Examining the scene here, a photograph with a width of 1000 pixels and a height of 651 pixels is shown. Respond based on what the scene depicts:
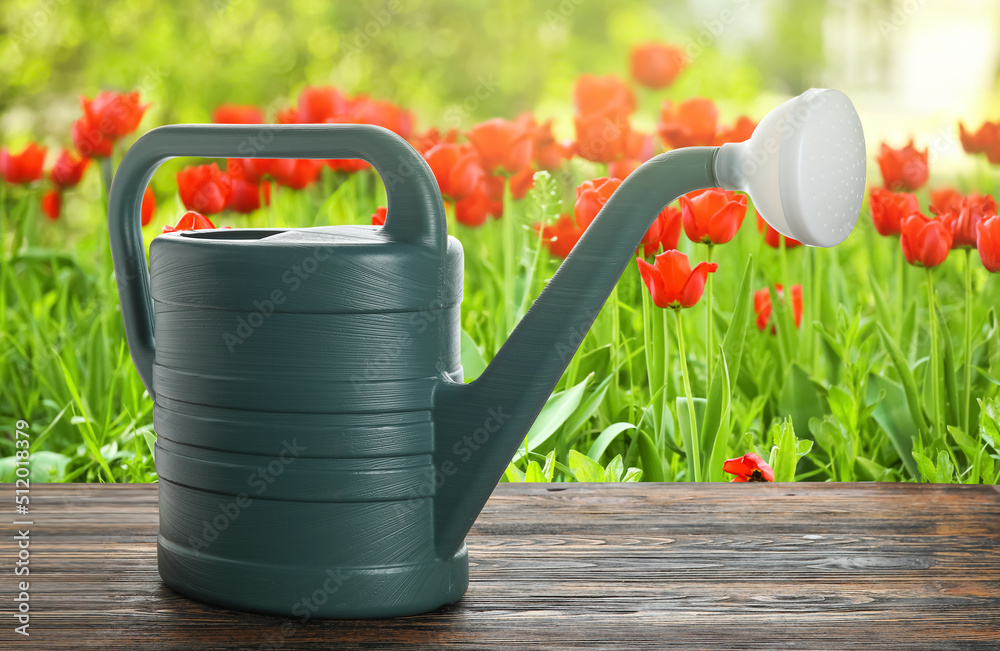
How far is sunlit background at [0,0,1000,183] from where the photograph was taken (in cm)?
425

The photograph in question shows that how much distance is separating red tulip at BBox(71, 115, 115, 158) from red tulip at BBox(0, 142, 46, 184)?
0.27 m

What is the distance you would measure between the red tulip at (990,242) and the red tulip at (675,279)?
40 cm

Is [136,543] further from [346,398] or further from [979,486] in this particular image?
[979,486]

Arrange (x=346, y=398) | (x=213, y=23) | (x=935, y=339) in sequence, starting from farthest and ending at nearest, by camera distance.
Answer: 1. (x=213, y=23)
2. (x=935, y=339)
3. (x=346, y=398)

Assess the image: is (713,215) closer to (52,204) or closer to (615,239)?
(615,239)

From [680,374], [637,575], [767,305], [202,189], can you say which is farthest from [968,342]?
[202,189]

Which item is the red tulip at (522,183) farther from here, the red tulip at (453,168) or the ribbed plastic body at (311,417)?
the ribbed plastic body at (311,417)

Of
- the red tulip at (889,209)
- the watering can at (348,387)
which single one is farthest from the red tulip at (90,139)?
the red tulip at (889,209)

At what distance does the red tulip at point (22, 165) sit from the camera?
5.55 feet

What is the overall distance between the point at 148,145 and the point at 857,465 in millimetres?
978

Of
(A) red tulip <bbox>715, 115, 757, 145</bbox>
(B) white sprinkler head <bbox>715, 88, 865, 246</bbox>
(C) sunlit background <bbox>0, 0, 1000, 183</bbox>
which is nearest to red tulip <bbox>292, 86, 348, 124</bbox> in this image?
(A) red tulip <bbox>715, 115, 757, 145</bbox>

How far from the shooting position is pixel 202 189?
1325mm

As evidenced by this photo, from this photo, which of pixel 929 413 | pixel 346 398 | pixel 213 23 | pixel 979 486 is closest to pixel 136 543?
pixel 346 398

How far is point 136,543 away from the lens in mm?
785
